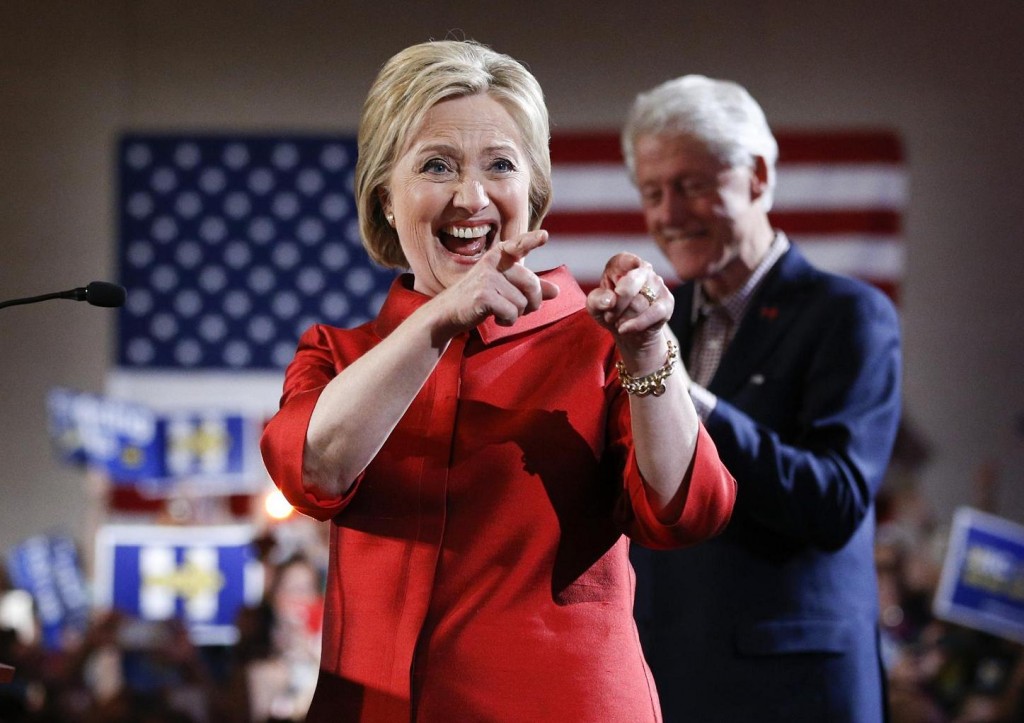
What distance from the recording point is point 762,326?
77.2 inches

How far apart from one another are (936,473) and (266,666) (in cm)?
447

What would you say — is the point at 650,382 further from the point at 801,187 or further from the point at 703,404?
the point at 801,187

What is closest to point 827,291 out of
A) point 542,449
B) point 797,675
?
point 797,675

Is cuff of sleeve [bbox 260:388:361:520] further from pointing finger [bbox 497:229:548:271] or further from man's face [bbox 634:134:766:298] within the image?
man's face [bbox 634:134:766:298]

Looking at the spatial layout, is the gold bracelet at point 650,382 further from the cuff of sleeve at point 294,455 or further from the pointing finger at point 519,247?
the cuff of sleeve at point 294,455

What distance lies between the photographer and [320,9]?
25.5ft

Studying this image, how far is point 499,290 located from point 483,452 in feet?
0.60

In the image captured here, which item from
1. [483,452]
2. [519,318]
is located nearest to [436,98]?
[519,318]

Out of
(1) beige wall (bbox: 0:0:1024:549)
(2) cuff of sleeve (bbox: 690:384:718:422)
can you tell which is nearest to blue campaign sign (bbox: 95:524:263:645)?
(1) beige wall (bbox: 0:0:1024:549)

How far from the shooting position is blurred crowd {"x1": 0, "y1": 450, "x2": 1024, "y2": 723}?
4.50 metres

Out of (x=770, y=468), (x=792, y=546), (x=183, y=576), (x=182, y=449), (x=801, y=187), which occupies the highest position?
(x=801, y=187)

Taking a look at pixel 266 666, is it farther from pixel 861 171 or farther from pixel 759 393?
pixel 861 171

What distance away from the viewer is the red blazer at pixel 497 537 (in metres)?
1.12

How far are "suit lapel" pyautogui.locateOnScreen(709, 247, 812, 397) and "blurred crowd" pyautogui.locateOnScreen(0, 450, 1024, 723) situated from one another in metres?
2.59
